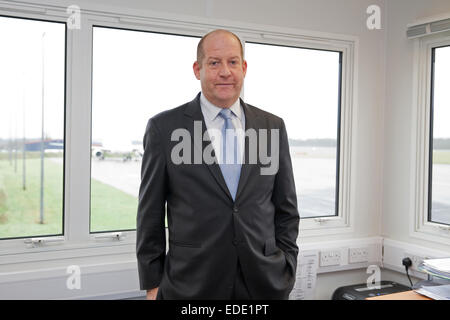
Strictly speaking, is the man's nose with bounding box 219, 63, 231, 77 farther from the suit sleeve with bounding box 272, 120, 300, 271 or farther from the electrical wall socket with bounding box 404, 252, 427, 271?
the electrical wall socket with bounding box 404, 252, 427, 271

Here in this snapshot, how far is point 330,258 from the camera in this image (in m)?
2.56

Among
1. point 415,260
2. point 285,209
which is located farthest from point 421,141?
point 285,209

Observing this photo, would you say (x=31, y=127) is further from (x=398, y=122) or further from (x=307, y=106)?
(x=398, y=122)

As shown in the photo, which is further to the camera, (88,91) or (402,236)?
(402,236)

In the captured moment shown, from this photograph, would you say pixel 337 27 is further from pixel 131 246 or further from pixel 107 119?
pixel 131 246

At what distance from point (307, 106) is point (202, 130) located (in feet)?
4.54

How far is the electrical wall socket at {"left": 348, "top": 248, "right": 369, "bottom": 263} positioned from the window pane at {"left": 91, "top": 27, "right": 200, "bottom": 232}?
130 cm

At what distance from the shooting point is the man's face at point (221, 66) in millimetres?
1384

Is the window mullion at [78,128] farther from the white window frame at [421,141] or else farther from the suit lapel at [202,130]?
the white window frame at [421,141]

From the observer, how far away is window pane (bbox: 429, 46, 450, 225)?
8.01 feet

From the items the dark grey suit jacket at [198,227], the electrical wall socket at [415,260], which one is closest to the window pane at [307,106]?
the electrical wall socket at [415,260]

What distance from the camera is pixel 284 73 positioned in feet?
8.39

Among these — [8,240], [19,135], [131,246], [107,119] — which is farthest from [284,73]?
[8,240]

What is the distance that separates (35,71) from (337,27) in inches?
66.8
